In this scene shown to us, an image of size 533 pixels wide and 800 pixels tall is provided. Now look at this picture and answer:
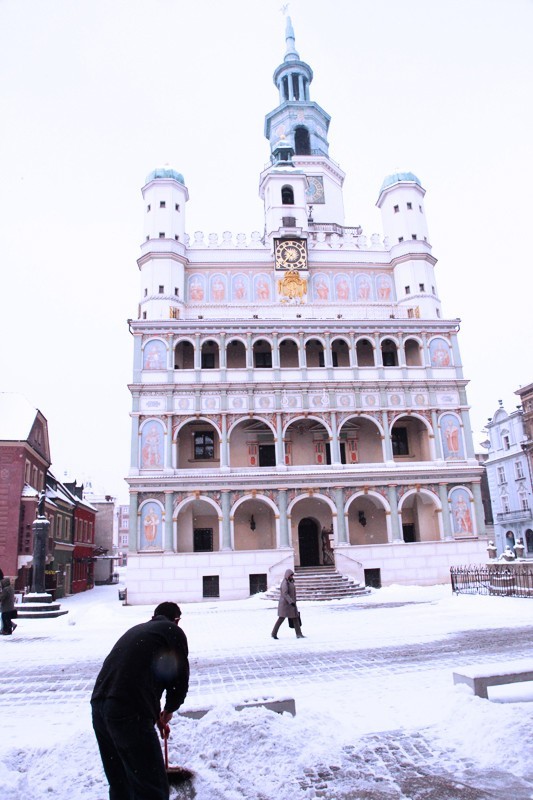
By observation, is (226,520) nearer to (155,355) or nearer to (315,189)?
(155,355)

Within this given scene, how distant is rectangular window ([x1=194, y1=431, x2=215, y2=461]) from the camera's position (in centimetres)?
3466

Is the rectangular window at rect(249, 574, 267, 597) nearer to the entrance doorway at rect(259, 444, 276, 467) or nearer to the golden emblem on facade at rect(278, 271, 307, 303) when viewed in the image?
the entrance doorway at rect(259, 444, 276, 467)

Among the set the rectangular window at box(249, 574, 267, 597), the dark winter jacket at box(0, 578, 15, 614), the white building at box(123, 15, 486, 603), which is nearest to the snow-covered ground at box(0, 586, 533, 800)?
the dark winter jacket at box(0, 578, 15, 614)

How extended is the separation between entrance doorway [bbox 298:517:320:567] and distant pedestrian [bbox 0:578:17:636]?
19.3 m

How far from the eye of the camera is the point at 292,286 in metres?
38.3

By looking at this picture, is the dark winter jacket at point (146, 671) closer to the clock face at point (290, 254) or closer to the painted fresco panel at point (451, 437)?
the painted fresco panel at point (451, 437)

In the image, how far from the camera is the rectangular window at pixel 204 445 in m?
34.7

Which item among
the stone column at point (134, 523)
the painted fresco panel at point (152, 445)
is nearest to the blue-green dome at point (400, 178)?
the painted fresco panel at point (152, 445)

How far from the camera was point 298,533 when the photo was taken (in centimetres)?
3456

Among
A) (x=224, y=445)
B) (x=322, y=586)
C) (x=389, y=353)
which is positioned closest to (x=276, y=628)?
(x=322, y=586)

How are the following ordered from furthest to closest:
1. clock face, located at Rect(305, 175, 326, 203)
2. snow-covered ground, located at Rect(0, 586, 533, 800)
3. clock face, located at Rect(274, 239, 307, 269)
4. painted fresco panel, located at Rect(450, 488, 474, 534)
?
clock face, located at Rect(305, 175, 326, 203)
clock face, located at Rect(274, 239, 307, 269)
painted fresco panel, located at Rect(450, 488, 474, 534)
snow-covered ground, located at Rect(0, 586, 533, 800)

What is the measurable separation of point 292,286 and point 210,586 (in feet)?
63.6

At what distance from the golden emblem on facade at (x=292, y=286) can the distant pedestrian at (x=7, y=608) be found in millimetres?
25461

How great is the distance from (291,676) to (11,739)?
4839mm
